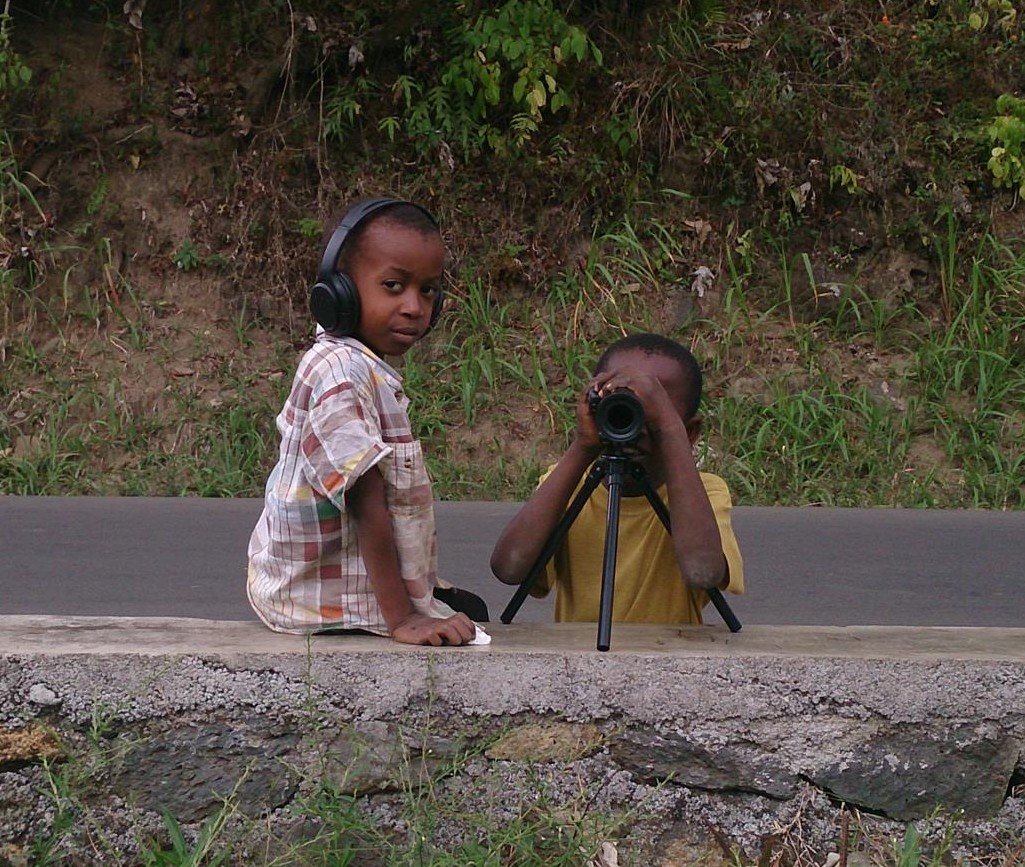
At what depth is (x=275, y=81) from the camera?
1066 cm

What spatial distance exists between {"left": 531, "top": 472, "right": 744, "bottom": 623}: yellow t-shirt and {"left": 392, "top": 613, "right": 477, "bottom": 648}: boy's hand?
412 millimetres

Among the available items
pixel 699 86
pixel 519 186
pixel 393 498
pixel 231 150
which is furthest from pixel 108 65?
pixel 393 498

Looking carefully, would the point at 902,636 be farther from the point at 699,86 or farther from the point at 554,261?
the point at 699,86

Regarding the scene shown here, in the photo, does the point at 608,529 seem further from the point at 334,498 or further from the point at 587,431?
the point at 334,498

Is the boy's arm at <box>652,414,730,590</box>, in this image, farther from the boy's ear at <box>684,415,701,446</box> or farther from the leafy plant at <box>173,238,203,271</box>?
the leafy plant at <box>173,238,203,271</box>

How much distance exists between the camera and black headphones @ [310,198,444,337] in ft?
8.36

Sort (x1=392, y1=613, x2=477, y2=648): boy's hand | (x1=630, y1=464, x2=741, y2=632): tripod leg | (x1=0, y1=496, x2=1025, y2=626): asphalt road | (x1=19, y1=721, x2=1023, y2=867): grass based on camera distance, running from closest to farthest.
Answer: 1. (x1=19, y1=721, x2=1023, y2=867): grass
2. (x1=392, y1=613, x2=477, y2=648): boy's hand
3. (x1=630, y1=464, x2=741, y2=632): tripod leg
4. (x1=0, y1=496, x2=1025, y2=626): asphalt road

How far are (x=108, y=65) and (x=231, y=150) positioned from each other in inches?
49.8

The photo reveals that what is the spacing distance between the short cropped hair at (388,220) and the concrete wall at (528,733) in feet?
2.33

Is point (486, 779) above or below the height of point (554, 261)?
below

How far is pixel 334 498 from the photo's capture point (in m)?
2.45


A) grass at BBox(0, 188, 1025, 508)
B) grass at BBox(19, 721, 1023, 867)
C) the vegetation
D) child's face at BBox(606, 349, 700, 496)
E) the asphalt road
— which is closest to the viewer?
grass at BBox(19, 721, 1023, 867)

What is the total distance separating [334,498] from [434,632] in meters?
0.31

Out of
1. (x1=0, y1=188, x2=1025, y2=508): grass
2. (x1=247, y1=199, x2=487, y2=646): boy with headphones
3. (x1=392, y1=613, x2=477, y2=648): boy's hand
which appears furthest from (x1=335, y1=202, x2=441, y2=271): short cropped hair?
(x1=0, y1=188, x2=1025, y2=508): grass
